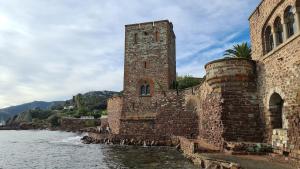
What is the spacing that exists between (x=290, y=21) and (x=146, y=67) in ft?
53.6

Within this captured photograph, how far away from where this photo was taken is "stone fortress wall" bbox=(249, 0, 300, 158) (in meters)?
11.1

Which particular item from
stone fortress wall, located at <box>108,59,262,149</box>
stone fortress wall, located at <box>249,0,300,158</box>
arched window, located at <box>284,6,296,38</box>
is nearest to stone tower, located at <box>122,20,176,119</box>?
stone fortress wall, located at <box>108,59,262,149</box>

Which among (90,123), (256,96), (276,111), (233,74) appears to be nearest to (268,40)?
(233,74)

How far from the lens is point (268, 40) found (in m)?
14.8

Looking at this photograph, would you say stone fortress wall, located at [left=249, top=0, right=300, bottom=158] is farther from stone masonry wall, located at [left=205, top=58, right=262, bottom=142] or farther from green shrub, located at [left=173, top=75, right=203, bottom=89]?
green shrub, located at [left=173, top=75, right=203, bottom=89]

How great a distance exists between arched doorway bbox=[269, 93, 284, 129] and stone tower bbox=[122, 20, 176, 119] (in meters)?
13.3

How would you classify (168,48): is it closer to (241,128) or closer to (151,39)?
(151,39)

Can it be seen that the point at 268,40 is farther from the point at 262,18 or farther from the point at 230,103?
the point at 230,103

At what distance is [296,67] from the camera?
11.4m

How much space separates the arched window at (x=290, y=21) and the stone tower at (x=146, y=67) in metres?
14.9

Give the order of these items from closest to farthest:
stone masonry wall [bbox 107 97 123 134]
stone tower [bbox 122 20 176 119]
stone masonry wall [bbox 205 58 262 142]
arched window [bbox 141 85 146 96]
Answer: stone masonry wall [bbox 205 58 262 142] < stone tower [bbox 122 20 176 119] < arched window [bbox 141 85 146 96] < stone masonry wall [bbox 107 97 123 134]

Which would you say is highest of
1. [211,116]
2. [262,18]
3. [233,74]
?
[262,18]

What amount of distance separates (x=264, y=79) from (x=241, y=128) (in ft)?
8.82

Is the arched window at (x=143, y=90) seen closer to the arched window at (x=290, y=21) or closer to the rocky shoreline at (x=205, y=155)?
the rocky shoreline at (x=205, y=155)
